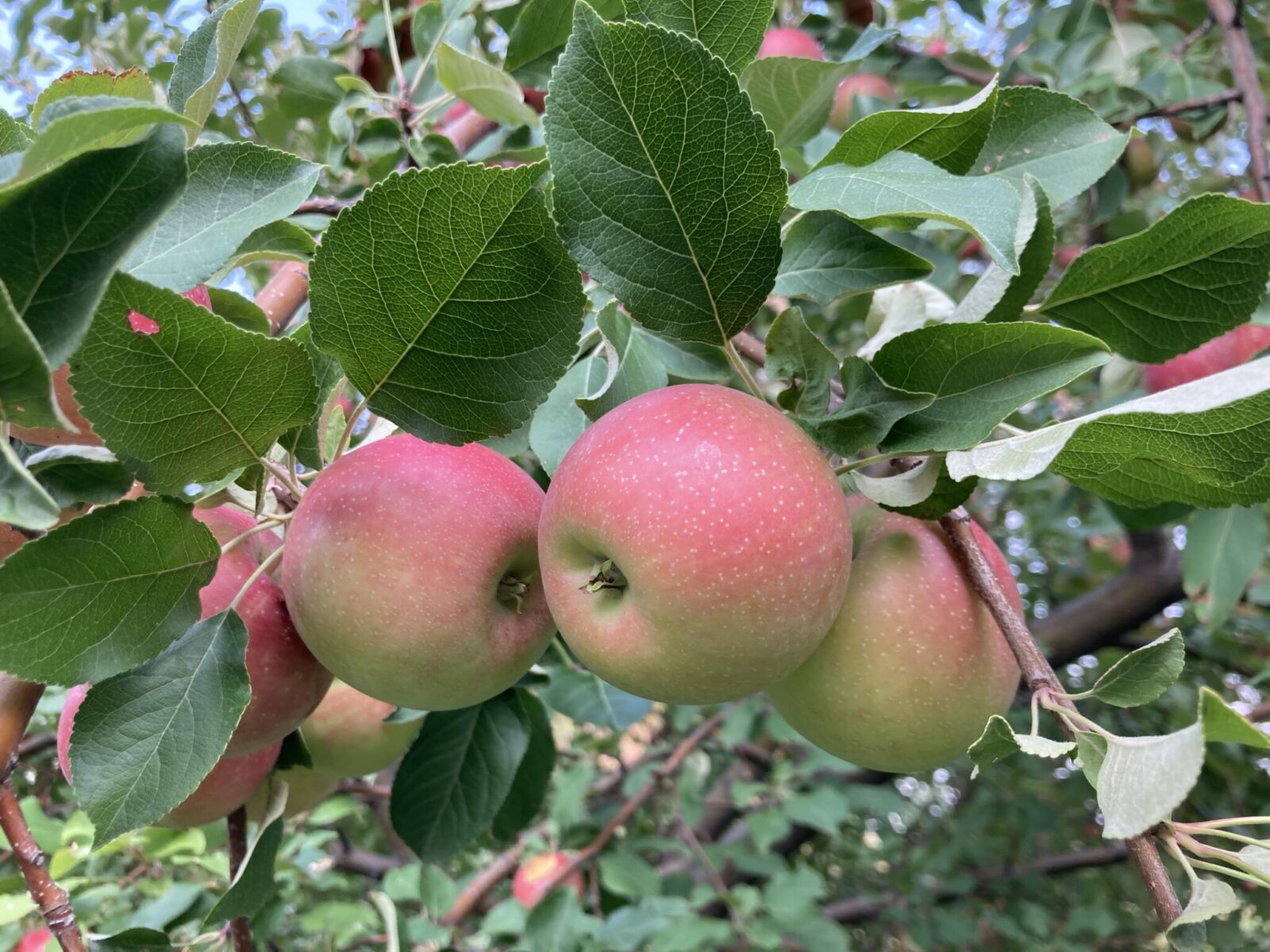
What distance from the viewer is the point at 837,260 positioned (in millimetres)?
727

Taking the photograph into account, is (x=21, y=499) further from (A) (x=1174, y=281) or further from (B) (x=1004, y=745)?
(A) (x=1174, y=281)

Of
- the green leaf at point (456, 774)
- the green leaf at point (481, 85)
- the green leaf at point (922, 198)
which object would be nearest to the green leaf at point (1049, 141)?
the green leaf at point (922, 198)

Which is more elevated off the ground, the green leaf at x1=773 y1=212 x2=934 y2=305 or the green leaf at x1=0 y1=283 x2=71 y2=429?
the green leaf at x1=0 y1=283 x2=71 y2=429

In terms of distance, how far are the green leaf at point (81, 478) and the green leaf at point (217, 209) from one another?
132 mm

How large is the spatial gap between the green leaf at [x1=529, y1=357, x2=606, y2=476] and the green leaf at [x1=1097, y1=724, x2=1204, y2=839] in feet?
1.50

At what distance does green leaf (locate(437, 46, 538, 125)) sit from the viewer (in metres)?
1.10

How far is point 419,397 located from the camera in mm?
631

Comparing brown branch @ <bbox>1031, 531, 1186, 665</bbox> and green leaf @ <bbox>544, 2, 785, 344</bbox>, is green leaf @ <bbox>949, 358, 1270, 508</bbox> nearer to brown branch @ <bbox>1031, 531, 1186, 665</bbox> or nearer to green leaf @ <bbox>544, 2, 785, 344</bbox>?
green leaf @ <bbox>544, 2, 785, 344</bbox>

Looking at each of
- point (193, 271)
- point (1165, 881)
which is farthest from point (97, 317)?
point (1165, 881)

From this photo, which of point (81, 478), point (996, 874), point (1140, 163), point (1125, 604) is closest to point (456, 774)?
point (81, 478)

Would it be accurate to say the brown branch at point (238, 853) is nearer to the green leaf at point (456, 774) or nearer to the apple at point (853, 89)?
the green leaf at point (456, 774)

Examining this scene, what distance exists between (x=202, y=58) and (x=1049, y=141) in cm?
70

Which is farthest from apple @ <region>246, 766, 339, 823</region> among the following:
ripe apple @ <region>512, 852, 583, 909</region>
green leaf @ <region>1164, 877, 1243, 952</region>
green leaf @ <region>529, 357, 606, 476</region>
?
ripe apple @ <region>512, 852, 583, 909</region>

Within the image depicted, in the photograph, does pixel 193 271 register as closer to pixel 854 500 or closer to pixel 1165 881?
pixel 854 500
